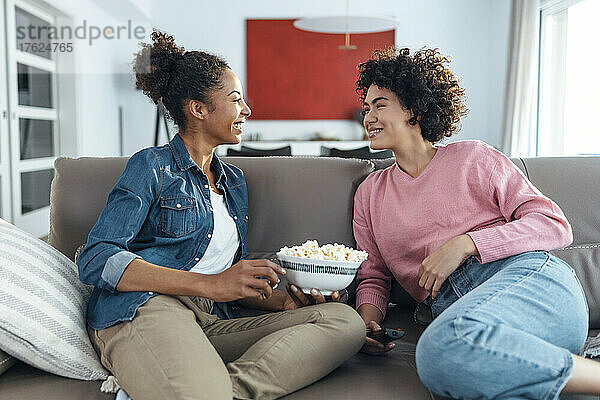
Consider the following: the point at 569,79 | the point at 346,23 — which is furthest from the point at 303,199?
the point at 569,79

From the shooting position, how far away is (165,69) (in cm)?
172

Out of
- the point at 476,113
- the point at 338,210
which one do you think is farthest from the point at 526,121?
the point at 338,210

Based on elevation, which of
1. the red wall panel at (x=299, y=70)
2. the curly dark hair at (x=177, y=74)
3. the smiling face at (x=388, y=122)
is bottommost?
the smiling face at (x=388, y=122)

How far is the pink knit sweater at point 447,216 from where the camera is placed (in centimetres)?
153

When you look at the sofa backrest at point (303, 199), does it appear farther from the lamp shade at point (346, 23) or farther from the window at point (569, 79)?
the window at point (569, 79)

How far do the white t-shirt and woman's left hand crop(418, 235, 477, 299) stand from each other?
523 mm

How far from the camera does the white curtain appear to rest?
17.6 ft

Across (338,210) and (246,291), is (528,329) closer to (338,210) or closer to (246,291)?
(246,291)

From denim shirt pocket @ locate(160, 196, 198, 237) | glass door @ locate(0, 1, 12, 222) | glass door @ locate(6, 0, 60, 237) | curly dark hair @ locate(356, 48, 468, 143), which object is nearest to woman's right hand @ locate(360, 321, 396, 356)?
denim shirt pocket @ locate(160, 196, 198, 237)

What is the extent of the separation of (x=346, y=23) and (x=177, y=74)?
10.8ft

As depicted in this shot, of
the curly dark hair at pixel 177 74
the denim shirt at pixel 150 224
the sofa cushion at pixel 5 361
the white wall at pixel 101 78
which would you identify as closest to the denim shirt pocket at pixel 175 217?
the denim shirt at pixel 150 224

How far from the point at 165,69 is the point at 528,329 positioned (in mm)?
1172

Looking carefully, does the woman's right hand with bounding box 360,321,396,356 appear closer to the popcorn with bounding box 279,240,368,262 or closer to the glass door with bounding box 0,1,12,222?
the popcorn with bounding box 279,240,368,262

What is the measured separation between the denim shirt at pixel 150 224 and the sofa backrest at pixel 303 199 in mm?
127
